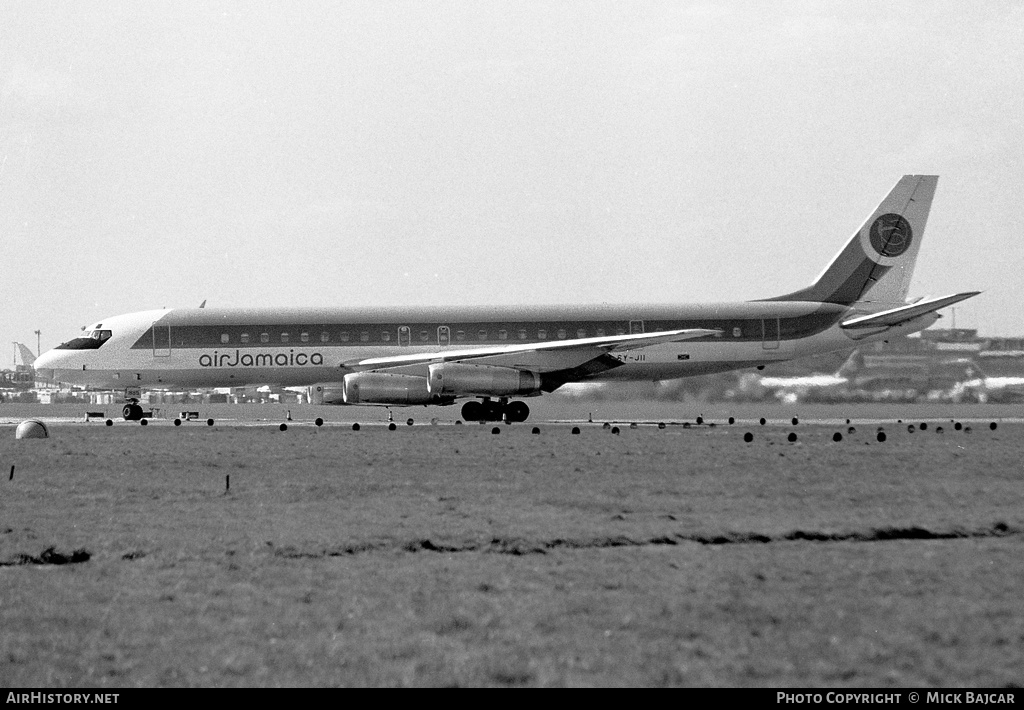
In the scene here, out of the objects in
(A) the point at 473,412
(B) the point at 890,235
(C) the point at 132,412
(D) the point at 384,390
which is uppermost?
(B) the point at 890,235

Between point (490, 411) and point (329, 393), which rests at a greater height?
point (329, 393)

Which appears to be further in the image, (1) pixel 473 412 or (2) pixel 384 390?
(1) pixel 473 412

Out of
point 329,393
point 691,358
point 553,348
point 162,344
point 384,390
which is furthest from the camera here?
point 162,344

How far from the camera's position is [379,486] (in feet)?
Result: 60.7

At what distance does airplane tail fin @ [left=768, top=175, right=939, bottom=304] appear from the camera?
4322cm

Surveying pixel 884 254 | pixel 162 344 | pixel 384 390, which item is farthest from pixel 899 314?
pixel 162 344

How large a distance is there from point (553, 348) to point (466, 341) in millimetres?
3654

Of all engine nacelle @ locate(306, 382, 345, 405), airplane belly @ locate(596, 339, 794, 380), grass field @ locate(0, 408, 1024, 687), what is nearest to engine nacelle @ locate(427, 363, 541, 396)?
engine nacelle @ locate(306, 382, 345, 405)

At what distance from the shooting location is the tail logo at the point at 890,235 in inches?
1719

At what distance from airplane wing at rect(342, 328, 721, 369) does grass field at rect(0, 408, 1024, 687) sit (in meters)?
16.1

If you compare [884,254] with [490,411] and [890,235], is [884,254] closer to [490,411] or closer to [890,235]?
[890,235]

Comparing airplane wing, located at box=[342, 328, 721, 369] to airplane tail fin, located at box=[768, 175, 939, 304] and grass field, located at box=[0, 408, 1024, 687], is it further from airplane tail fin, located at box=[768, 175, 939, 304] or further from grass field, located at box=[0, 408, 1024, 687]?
grass field, located at box=[0, 408, 1024, 687]

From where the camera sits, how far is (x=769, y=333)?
4141cm
